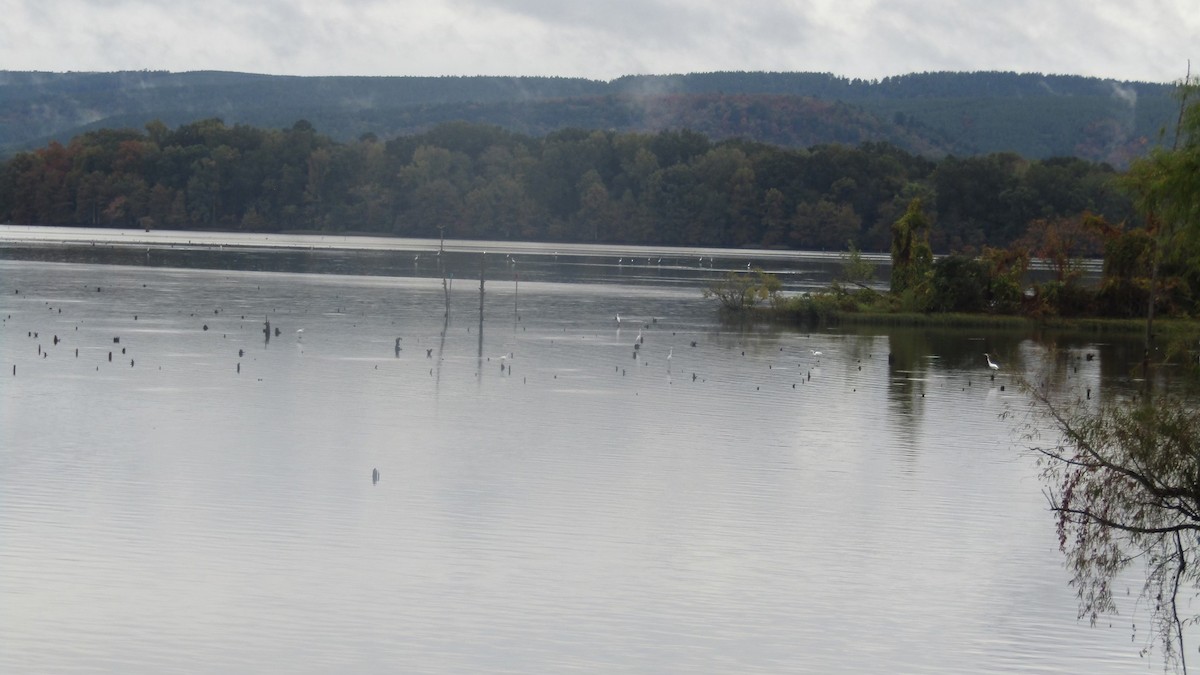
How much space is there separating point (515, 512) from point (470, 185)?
15258 centimetres

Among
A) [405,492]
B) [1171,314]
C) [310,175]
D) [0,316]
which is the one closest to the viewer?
[405,492]

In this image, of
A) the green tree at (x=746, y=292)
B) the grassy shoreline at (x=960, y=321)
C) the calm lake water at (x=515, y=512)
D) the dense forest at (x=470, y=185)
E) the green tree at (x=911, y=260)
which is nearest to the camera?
the calm lake water at (x=515, y=512)

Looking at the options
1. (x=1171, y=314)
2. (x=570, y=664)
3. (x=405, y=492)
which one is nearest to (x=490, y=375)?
(x=405, y=492)

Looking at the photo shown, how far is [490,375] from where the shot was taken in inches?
1742

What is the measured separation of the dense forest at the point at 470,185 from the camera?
162875 millimetres

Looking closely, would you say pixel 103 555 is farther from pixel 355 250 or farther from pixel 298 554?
pixel 355 250

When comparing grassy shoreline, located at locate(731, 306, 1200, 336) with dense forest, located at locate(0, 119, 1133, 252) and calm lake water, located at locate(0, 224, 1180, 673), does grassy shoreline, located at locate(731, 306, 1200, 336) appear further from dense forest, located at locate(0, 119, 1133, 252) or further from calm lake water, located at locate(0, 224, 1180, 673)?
dense forest, located at locate(0, 119, 1133, 252)

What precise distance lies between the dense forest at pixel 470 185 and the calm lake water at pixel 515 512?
111 m

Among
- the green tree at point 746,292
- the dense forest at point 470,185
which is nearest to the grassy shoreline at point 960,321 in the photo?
the green tree at point 746,292

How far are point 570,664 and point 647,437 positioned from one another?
1610 cm

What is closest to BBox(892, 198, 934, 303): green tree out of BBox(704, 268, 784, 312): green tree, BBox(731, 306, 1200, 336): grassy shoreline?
BBox(731, 306, 1200, 336): grassy shoreline

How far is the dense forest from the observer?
6412 inches

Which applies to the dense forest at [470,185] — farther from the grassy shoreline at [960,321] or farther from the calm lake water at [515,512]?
the calm lake water at [515,512]

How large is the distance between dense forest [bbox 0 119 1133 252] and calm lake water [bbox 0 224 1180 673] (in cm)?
11087
